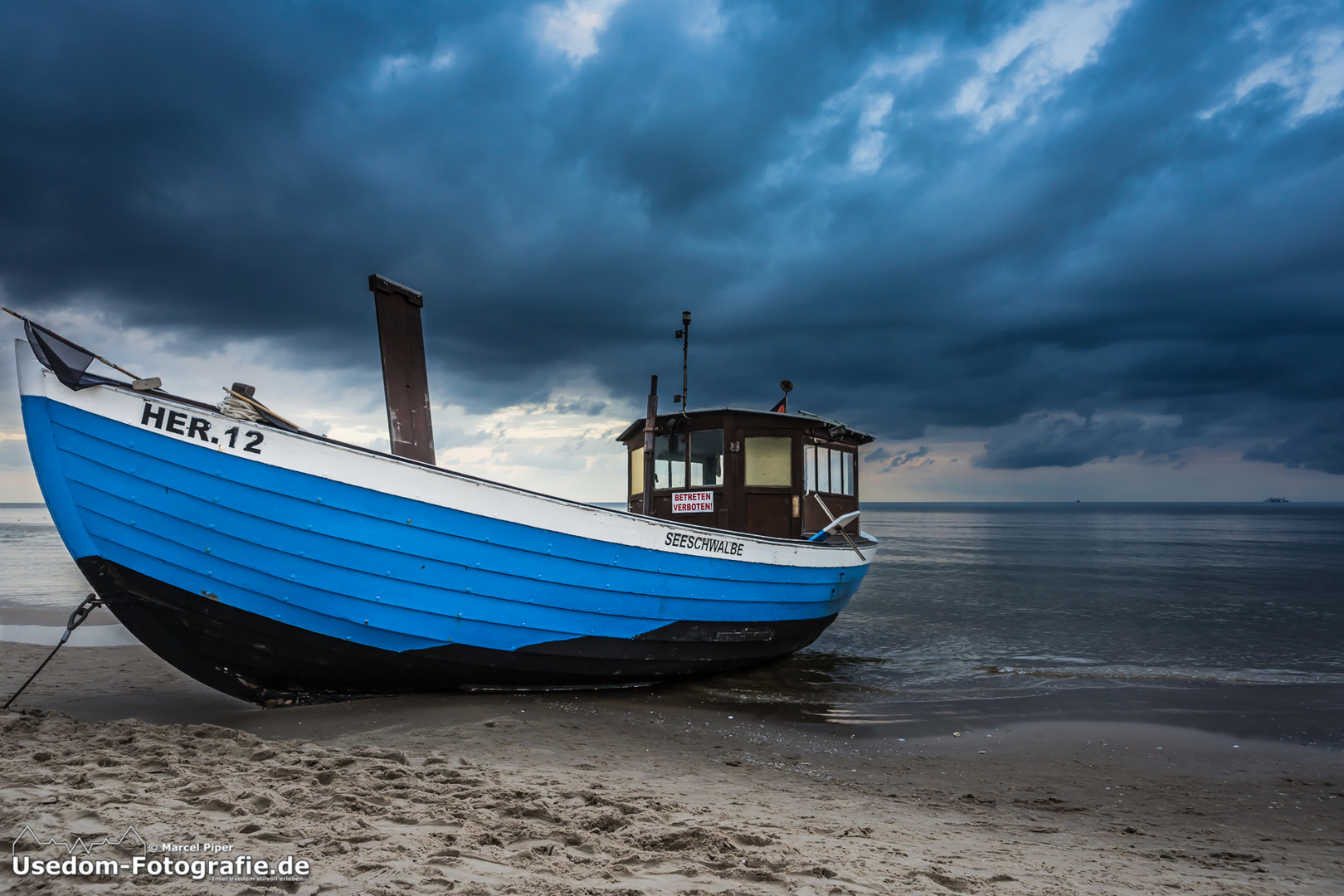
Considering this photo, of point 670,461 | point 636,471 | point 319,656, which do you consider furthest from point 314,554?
point 636,471

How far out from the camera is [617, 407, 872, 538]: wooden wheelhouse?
8.42 m

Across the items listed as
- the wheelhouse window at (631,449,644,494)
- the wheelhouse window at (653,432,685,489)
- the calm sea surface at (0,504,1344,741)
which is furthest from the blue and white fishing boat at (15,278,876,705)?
the wheelhouse window at (631,449,644,494)

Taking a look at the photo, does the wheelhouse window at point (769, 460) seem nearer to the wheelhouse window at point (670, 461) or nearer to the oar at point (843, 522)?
the oar at point (843, 522)

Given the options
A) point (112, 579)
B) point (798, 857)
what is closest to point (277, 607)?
point (112, 579)

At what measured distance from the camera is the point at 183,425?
14.6 ft

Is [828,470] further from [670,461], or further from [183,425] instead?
[183,425]

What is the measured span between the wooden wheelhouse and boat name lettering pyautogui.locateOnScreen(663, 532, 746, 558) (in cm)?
176

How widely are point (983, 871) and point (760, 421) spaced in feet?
20.1

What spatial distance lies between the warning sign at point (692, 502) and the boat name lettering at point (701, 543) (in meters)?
1.88

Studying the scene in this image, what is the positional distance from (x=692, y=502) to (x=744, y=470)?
0.79m

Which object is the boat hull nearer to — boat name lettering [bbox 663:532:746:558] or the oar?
boat name lettering [bbox 663:532:746:558]

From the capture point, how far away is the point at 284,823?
2.61 m

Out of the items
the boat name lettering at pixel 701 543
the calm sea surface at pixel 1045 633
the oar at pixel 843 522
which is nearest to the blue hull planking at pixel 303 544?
the boat name lettering at pixel 701 543

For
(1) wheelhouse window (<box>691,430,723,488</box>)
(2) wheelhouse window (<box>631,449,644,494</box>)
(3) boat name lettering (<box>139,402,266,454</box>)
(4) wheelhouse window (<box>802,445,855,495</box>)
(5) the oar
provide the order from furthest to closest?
(2) wheelhouse window (<box>631,449,644,494</box>) → (4) wheelhouse window (<box>802,445,855,495</box>) → (1) wheelhouse window (<box>691,430,723,488</box>) → (5) the oar → (3) boat name lettering (<box>139,402,266,454</box>)
